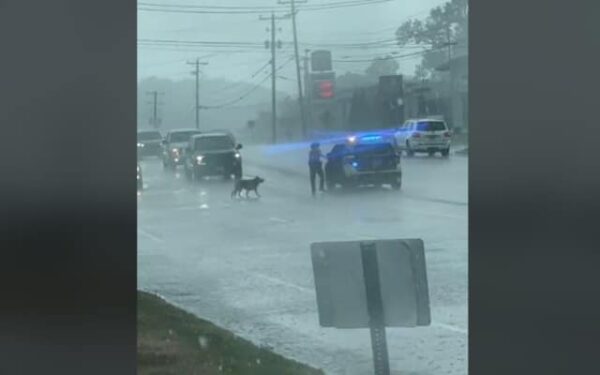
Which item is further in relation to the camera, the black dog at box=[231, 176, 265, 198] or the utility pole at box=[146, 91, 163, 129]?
the black dog at box=[231, 176, 265, 198]

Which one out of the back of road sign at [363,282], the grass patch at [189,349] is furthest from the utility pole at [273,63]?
the grass patch at [189,349]

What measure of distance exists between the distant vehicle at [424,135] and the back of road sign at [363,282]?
0.25m

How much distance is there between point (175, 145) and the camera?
2.64 meters

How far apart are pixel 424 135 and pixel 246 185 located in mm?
495

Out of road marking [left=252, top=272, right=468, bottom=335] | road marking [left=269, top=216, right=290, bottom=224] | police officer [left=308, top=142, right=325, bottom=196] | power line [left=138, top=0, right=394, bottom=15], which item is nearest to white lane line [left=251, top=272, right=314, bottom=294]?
road marking [left=252, top=272, right=468, bottom=335]

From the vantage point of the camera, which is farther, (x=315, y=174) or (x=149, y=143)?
(x=315, y=174)

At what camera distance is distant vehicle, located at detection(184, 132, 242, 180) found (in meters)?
2.65

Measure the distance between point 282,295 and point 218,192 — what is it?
1.07ft

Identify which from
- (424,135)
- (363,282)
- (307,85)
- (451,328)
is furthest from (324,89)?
(451,328)

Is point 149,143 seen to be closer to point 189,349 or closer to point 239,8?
point 239,8

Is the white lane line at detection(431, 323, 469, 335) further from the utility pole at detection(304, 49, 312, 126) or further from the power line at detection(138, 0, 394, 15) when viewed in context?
the power line at detection(138, 0, 394, 15)

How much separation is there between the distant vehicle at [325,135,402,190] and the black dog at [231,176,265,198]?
0.19m

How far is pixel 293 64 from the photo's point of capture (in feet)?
8.76
